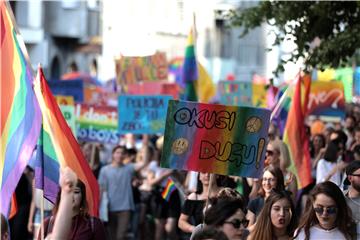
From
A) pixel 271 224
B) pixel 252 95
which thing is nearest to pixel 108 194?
pixel 271 224

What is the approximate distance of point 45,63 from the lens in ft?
143

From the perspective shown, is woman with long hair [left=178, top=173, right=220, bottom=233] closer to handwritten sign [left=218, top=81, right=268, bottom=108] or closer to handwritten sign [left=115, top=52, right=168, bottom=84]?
handwritten sign [left=218, top=81, right=268, bottom=108]

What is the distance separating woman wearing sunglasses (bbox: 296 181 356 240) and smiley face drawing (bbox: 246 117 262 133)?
1.41 metres

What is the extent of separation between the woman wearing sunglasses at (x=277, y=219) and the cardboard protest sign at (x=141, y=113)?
8.93 m

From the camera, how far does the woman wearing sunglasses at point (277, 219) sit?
7727 millimetres

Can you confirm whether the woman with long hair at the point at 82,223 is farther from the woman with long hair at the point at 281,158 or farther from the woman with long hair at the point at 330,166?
the woman with long hair at the point at 330,166

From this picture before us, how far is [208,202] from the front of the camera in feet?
27.1

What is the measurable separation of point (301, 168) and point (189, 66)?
6.43 m

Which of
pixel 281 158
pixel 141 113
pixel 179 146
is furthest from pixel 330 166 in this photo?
pixel 141 113

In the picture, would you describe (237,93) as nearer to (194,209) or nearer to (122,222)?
(122,222)

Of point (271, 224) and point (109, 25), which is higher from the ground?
point (109, 25)

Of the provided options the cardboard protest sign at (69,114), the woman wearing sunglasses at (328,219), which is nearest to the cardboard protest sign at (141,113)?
the cardboard protest sign at (69,114)

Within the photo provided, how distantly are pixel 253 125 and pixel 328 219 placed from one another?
1584mm

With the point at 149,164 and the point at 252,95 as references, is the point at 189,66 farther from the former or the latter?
the point at 252,95
